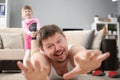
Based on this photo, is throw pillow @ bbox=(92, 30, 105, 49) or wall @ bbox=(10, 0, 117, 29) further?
wall @ bbox=(10, 0, 117, 29)

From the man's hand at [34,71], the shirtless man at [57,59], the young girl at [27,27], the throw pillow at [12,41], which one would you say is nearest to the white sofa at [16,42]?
the throw pillow at [12,41]

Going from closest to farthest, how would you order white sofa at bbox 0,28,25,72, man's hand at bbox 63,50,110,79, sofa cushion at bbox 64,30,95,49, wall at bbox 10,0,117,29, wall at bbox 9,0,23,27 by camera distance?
man's hand at bbox 63,50,110,79
white sofa at bbox 0,28,25,72
sofa cushion at bbox 64,30,95,49
wall at bbox 9,0,23,27
wall at bbox 10,0,117,29

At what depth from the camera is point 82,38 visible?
290cm

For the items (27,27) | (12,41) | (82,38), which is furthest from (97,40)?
(12,41)

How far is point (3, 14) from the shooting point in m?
4.18

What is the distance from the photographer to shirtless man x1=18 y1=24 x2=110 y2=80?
80 cm

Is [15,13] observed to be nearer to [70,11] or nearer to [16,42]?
[70,11]

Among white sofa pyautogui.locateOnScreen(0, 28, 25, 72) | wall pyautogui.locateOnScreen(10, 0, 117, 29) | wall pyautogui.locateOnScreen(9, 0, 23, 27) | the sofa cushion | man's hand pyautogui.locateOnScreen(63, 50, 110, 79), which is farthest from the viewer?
wall pyautogui.locateOnScreen(10, 0, 117, 29)

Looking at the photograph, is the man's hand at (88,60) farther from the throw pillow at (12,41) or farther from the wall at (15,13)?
the wall at (15,13)

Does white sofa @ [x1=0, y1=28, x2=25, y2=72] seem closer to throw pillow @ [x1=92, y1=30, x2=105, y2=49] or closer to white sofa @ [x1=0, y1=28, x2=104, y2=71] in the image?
white sofa @ [x1=0, y1=28, x2=104, y2=71]

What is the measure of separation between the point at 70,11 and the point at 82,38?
6.43 ft

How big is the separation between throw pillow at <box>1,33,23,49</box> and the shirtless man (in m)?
1.74

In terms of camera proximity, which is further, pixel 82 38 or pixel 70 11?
pixel 70 11

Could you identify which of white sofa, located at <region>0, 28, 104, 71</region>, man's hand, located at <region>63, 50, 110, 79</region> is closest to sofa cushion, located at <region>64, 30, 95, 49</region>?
white sofa, located at <region>0, 28, 104, 71</region>
